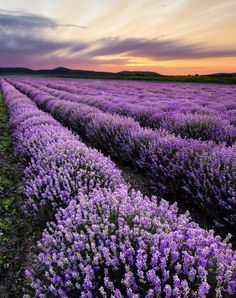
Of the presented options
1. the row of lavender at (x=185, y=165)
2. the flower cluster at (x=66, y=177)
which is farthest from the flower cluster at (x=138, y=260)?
the row of lavender at (x=185, y=165)

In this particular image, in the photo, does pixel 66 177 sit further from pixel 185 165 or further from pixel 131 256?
pixel 131 256

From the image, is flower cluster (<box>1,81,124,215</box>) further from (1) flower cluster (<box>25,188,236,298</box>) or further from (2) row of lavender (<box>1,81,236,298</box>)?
(1) flower cluster (<box>25,188,236,298</box>)

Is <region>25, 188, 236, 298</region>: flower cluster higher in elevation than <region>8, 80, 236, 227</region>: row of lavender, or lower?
higher

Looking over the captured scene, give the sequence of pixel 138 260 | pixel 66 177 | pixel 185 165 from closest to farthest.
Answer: pixel 138 260 → pixel 66 177 → pixel 185 165

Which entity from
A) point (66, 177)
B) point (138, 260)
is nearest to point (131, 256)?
point (138, 260)

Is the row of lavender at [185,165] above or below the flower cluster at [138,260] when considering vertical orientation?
below

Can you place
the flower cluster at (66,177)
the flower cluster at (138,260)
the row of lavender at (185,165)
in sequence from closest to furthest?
the flower cluster at (138,260)
the flower cluster at (66,177)
the row of lavender at (185,165)

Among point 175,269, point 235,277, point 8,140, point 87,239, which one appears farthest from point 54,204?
point 8,140

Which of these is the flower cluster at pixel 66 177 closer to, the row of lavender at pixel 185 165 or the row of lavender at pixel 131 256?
the row of lavender at pixel 131 256

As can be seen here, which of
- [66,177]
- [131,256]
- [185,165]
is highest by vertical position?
[131,256]

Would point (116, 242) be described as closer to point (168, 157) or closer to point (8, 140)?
point (168, 157)

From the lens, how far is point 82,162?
147 inches

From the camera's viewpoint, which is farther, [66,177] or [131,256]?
[66,177]

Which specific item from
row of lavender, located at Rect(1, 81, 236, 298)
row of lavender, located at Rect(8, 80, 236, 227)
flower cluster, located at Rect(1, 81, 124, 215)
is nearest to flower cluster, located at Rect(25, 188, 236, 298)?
row of lavender, located at Rect(1, 81, 236, 298)
